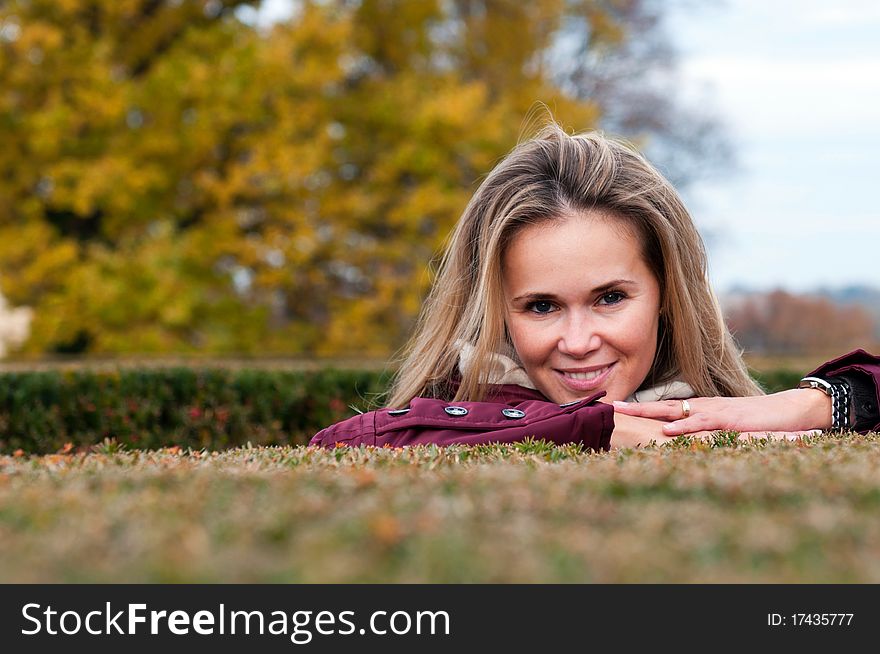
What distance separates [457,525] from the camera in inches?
51.1

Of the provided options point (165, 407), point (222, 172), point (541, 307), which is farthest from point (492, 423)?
point (222, 172)

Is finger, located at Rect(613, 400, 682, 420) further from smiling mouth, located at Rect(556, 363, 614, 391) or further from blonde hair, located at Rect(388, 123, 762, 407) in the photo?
blonde hair, located at Rect(388, 123, 762, 407)

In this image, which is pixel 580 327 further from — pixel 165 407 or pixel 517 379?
pixel 165 407

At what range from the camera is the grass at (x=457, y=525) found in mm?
1140

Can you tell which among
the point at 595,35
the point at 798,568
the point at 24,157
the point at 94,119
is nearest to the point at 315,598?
the point at 798,568

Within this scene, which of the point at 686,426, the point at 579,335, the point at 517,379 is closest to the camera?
the point at 686,426

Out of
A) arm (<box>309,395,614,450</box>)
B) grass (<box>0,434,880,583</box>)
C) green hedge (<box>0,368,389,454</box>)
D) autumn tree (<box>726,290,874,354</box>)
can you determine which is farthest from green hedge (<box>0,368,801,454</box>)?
autumn tree (<box>726,290,874,354</box>)

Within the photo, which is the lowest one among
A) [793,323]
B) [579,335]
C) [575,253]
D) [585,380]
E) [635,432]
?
[635,432]

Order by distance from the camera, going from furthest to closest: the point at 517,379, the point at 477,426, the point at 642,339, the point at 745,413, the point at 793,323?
1. the point at 793,323
2. the point at 517,379
3. the point at 642,339
4. the point at 745,413
5. the point at 477,426

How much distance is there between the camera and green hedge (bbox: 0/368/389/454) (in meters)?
6.09

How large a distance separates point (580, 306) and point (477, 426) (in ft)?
2.34

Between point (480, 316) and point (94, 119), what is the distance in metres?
12.2

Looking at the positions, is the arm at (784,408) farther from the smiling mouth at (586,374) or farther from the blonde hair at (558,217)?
the blonde hair at (558,217)

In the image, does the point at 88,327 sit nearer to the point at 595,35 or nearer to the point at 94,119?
the point at 94,119
